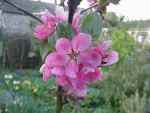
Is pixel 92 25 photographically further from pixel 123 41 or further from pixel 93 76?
pixel 123 41

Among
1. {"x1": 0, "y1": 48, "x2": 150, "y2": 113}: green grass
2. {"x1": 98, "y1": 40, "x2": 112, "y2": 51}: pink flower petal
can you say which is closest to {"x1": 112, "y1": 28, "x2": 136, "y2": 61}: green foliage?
{"x1": 0, "y1": 48, "x2": 150, "y2": 113}: green grass

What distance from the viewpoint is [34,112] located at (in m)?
5.88

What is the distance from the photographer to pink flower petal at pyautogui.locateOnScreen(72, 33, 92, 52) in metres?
0.98

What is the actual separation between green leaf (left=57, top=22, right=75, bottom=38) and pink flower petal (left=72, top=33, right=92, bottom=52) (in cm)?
2

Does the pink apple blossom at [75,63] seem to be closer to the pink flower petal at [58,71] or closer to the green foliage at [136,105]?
the pink flower petal at [58,71]

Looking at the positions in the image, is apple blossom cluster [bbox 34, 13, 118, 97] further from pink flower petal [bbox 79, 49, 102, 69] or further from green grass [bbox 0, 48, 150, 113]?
green grass [bbox 0, 48, 150, 113]

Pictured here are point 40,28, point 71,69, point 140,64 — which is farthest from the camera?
point 140,64

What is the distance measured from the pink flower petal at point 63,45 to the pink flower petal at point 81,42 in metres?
0.01

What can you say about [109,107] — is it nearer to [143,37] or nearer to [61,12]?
[61,12]

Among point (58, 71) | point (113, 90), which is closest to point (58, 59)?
point (58, 71)

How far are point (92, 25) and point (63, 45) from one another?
0.30ft

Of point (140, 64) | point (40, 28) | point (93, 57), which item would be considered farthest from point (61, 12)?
point (140, 64)

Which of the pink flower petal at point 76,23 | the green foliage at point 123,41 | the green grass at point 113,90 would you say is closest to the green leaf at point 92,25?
the pink flower petal at point 76,23

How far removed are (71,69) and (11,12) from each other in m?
20.8
